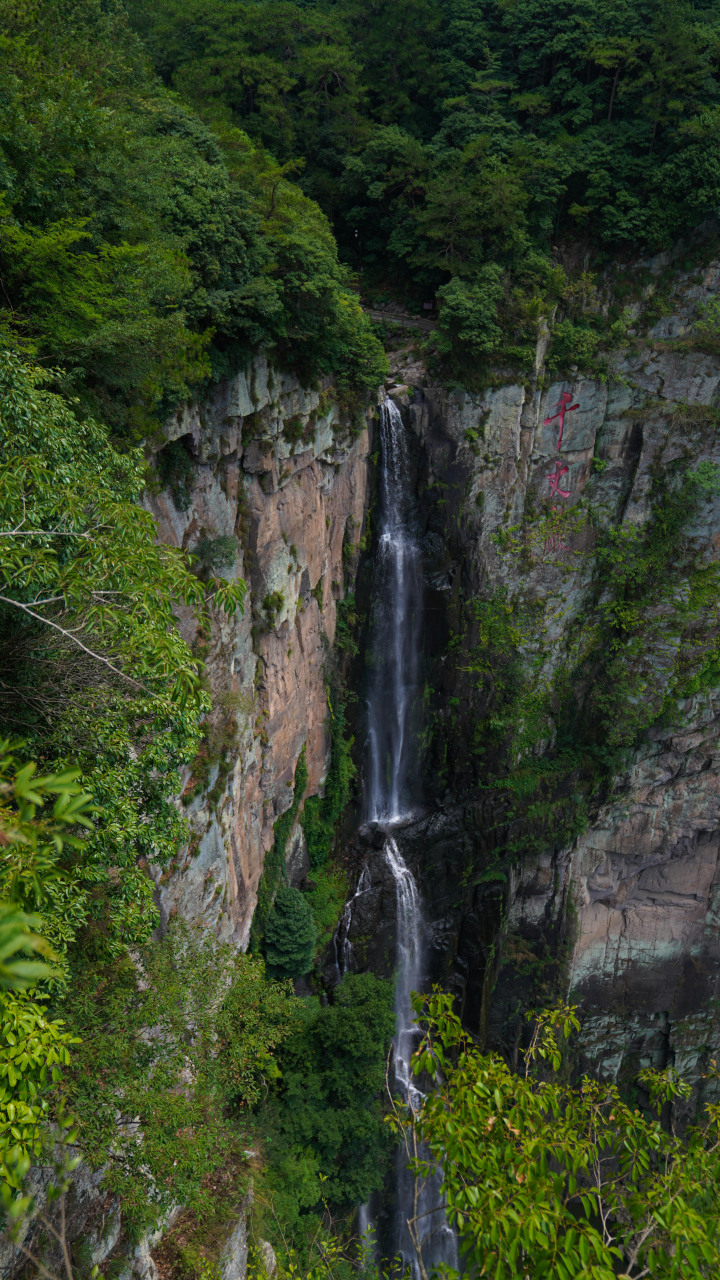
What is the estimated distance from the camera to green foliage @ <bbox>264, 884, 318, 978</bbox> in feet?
48.4

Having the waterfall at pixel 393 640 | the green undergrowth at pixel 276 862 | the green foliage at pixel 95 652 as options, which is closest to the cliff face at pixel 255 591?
the green undergrowth at pixel 276 862

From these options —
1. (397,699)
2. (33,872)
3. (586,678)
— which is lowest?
(33,872)

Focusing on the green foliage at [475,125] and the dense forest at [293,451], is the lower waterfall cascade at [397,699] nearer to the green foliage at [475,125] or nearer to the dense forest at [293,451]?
the dense forest at [293,451]

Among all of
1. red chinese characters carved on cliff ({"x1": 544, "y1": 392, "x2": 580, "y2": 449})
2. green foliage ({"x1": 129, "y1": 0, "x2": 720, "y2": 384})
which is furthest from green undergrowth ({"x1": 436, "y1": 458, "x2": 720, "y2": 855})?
green foliage ({"x1": 129, "y1": 0, "x2": 720, "y2": 384})

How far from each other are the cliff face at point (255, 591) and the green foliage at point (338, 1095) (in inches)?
105

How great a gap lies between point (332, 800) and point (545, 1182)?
1453cm

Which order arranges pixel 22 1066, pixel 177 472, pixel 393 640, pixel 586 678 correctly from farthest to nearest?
pixel 586 678, pixel 393 640, pixel 177 472, pixel 22 1066

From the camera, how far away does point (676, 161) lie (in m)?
19.0

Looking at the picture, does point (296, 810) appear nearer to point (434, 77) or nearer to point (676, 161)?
point (676, 161)

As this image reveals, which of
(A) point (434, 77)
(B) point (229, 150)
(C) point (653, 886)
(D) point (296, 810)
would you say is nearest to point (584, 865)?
(C) point (653, 886)

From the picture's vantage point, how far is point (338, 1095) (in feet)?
45.9

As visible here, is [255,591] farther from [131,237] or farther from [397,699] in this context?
[397,699]

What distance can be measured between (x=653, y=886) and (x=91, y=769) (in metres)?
21.6

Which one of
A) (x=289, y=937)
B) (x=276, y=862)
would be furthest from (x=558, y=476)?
(x=289, y=937)
